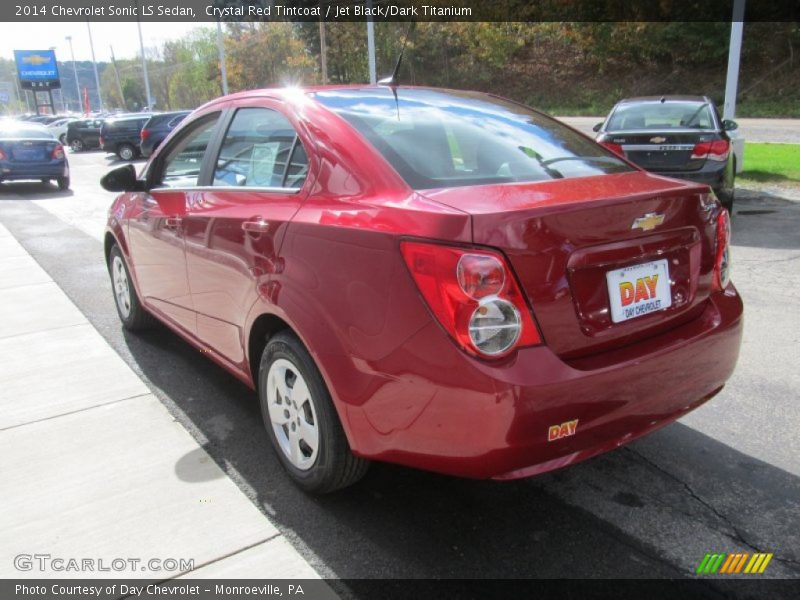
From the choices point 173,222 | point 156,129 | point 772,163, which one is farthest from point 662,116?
point 156,129

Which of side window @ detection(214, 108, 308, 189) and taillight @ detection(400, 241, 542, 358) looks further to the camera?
side window @ detection(214, 108, 308, 189)

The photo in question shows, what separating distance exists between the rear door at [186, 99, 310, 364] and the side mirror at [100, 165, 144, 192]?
2.89 feet

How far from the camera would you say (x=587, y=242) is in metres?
2.16

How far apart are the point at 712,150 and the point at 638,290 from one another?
592cm

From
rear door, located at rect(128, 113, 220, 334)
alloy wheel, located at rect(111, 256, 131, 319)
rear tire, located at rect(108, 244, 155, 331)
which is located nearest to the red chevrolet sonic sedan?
rear door, located at rect(128, 113, 220, 334)

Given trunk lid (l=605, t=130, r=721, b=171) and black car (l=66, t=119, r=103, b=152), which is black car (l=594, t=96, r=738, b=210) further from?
black car (l=66, t=119, r=103, b=152)

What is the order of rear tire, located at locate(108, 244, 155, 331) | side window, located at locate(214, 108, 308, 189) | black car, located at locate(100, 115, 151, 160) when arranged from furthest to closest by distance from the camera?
1. black car, located at locate(100, 115, 151, 160)
2. rear tire, located at locate(108, 244, 155, 331)
3. side window, located at locate(214, 108, 308, 189)

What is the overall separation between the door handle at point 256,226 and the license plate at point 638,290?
4.48 ft

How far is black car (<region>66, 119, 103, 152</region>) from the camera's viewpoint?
27891 mm

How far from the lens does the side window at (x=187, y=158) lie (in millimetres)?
3564

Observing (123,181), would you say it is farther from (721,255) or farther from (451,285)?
(721,255)

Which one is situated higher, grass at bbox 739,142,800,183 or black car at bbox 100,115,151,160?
black car at bbox 100,115,151,160

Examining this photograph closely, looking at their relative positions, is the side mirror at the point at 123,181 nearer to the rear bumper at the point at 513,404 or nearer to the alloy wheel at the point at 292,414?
the alloy wheel at the point at 292,414

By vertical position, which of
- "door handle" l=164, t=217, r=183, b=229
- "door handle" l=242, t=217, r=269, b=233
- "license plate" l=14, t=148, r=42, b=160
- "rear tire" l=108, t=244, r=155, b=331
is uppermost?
"door handle" l=242, t=217, r=269, b=233
